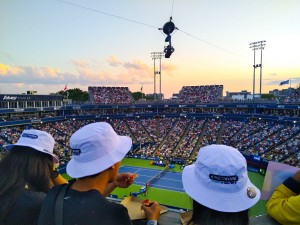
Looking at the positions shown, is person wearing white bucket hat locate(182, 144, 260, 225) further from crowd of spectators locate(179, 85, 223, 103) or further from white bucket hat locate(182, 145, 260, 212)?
crowd of spectators locate(179, 85, 223, 103)

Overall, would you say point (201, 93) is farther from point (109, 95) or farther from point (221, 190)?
point (221, 190)

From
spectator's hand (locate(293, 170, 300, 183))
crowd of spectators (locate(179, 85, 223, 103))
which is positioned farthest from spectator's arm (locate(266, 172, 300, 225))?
crowd of spectators (locate(179, 85, 223, 103))

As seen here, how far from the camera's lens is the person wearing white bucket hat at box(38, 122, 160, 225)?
173 centimetres

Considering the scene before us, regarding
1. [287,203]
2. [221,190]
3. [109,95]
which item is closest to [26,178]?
[221,190]

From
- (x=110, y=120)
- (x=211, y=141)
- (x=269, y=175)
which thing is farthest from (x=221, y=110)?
(x=269, y=175)


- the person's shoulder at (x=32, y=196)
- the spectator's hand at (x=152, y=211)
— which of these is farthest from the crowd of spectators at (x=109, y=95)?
the spectator's hand at (x=152, y=211)

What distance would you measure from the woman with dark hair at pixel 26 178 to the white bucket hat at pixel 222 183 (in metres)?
1.63

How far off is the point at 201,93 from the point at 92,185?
59733mm

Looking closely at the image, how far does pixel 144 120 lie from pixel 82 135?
4817cm

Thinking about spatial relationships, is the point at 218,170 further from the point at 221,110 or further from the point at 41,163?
the point at 221,110

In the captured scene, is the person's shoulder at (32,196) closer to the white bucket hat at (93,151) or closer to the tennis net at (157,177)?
the white bucket hat at (93,151)

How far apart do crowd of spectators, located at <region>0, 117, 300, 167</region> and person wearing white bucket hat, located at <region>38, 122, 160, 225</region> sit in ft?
95.4

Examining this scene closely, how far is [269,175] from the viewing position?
2561 millimetres

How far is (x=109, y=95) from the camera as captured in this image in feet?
199
